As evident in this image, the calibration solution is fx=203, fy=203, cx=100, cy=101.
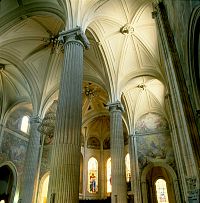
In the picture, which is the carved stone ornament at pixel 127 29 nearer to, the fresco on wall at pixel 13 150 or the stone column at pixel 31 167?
the stone column at pixel 31 167

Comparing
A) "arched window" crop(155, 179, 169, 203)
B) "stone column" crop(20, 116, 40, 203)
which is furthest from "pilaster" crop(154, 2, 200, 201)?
"arched window" crop(155, 179, 169, 203)

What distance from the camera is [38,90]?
13.8 metres

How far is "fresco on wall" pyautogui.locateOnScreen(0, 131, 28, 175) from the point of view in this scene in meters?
15.7

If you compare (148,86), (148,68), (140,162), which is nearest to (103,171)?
(140,162)

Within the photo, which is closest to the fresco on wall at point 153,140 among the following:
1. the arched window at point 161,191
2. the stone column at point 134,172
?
the stone column at point 134,172

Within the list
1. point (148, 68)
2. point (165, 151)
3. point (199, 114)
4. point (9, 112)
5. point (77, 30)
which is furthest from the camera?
point (9, 112)

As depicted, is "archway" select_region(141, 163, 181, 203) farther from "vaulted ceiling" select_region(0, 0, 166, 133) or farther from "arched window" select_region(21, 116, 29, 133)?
"arched window" select_region(21, 116, 29, 133)

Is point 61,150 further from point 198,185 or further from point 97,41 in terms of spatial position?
point 97,41

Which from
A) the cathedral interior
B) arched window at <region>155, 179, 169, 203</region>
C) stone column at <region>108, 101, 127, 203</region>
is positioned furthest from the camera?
arched window at <region>155, 179, 169, 203</region>

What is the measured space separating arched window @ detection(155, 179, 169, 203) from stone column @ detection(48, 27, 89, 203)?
554 inches

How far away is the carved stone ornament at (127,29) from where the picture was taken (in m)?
11.3

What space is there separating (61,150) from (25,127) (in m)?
14.0

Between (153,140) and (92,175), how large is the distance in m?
8.11

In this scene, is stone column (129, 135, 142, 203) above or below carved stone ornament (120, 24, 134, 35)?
below
